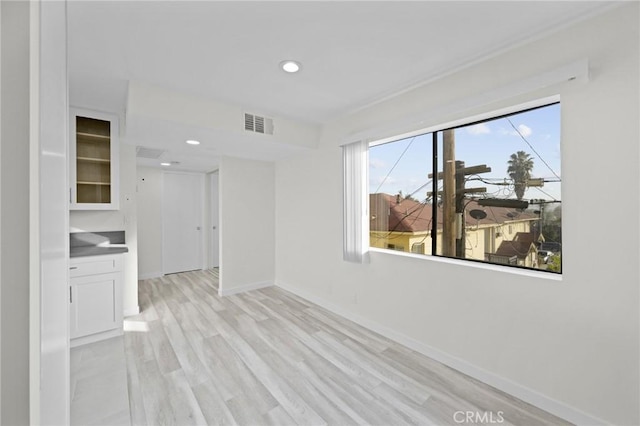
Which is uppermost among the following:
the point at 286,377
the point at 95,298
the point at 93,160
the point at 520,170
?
the point at 93,160

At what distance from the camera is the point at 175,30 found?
171 cm

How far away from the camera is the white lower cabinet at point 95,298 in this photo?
8.30 feet

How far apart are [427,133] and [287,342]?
2.42 m

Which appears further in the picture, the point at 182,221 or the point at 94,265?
the point at 182,221

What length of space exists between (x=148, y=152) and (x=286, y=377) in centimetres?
345

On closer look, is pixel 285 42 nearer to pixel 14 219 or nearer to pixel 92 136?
pixel 14 219

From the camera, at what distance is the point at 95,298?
8.69ft

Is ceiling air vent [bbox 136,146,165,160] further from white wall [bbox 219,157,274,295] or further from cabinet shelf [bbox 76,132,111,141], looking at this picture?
white wall [bbox 219,157,274,295]

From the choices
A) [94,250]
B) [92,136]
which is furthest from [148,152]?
[94,250]

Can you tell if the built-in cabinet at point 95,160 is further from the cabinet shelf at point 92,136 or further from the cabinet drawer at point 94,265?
the cabinet drawer at point 94,265

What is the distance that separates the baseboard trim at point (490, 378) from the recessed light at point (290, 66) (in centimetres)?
252

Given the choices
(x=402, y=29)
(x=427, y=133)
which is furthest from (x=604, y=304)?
(x=402, y=29)

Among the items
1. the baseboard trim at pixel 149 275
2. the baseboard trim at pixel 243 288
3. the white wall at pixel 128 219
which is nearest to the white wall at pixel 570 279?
the baseboard trim at pixel 243 288

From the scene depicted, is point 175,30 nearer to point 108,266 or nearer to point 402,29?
point 402,29
